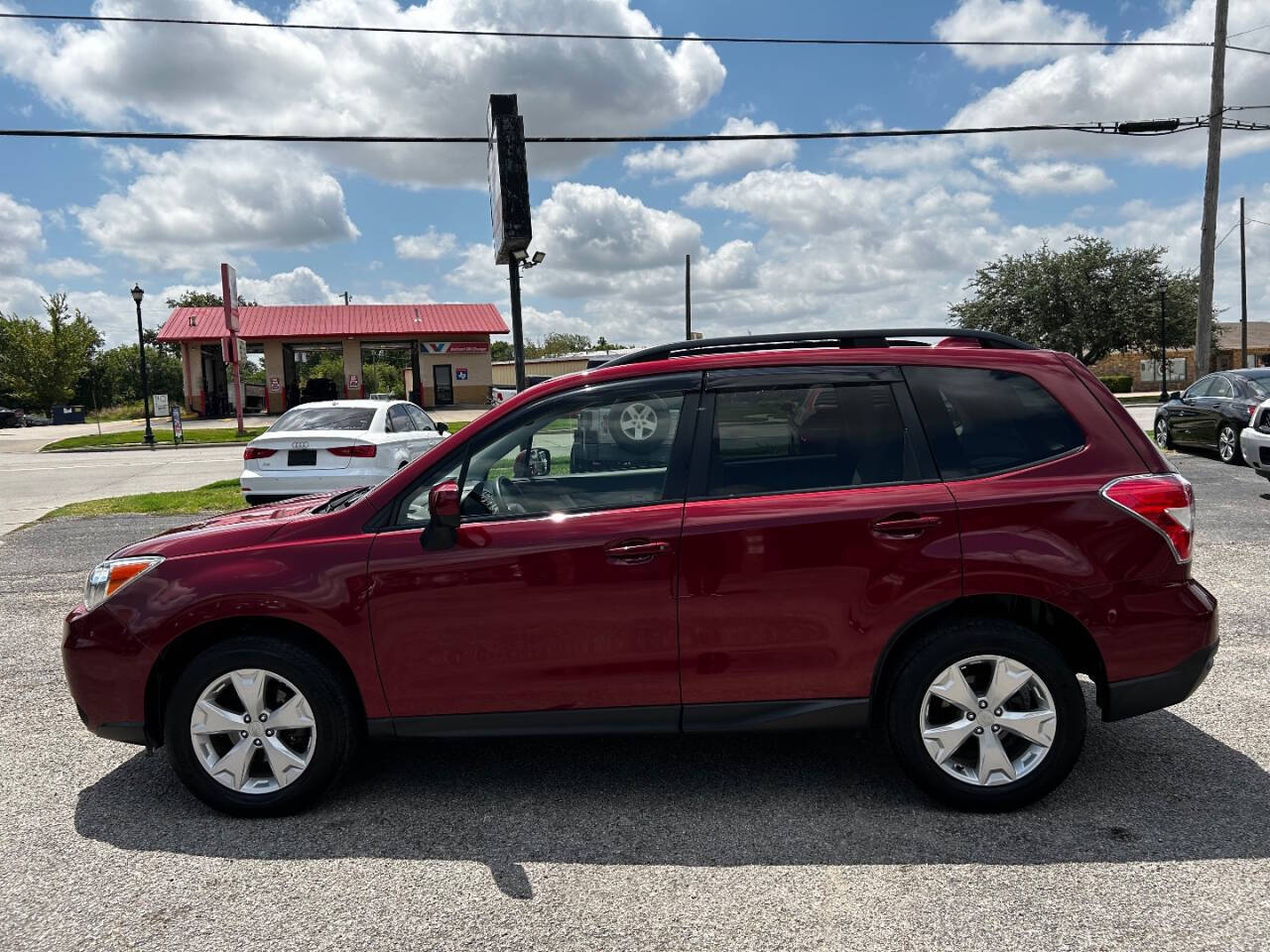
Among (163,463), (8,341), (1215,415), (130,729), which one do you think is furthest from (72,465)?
(8,341)

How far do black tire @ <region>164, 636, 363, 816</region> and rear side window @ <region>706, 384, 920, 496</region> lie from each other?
1.66 m

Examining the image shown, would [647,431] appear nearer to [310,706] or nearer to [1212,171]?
[310,706]

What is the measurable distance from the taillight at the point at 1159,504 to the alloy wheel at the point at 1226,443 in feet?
43.0

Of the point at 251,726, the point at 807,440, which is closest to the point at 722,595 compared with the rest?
the point at 807,440

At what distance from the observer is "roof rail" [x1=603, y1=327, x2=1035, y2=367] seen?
393 centimetres

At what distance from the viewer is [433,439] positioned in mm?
13242

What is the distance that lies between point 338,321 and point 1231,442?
42.9 meters

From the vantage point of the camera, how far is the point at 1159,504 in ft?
11.7

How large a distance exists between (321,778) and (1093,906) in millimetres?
2734

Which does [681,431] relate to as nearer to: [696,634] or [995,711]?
[696,634]

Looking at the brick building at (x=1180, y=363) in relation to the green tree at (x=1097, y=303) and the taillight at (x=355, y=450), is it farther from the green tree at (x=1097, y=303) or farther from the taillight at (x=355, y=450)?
the taillight at (x=355, y=450)

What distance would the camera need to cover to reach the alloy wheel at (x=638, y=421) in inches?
147

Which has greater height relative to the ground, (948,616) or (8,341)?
(8,341)

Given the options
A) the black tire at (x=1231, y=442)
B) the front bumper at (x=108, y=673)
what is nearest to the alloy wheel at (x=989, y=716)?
the front bumper at (x=108, y=673)
